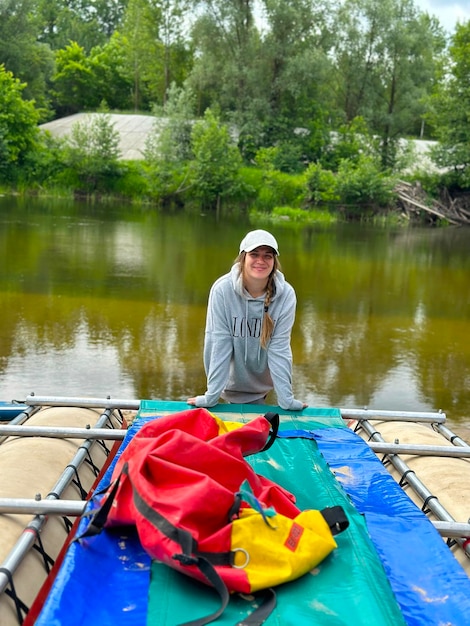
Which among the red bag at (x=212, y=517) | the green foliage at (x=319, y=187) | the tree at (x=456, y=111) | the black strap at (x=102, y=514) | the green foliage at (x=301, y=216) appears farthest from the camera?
the tree at (x=456, y=111)

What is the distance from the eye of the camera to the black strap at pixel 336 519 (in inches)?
114

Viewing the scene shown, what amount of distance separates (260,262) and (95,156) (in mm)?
37872

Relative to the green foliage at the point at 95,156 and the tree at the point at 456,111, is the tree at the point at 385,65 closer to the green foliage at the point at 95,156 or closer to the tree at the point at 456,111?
the tree at the point at 456,111

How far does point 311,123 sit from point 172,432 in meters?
44.7

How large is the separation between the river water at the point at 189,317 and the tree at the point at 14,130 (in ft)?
60.6

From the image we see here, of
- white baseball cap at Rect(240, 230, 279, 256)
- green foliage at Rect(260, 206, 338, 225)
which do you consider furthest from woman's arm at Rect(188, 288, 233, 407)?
green foliage at Rect(260, 206, 338, 225)

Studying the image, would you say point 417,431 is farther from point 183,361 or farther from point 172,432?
point 183,361

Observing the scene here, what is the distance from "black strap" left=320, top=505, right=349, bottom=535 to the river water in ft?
15.5

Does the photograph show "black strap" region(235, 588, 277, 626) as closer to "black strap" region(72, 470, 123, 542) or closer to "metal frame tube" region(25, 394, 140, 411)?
"black strap" region(72, 470, 123, 542)

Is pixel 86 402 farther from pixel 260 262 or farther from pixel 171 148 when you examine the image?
pixel 171 148

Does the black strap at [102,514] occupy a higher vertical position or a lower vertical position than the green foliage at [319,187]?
lower

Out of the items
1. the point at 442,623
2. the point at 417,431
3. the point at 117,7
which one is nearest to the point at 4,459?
the point at 442,623

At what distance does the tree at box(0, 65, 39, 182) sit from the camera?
3956cm

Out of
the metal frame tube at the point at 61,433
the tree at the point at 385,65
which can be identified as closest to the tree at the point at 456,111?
the tree at the point at 385,65
